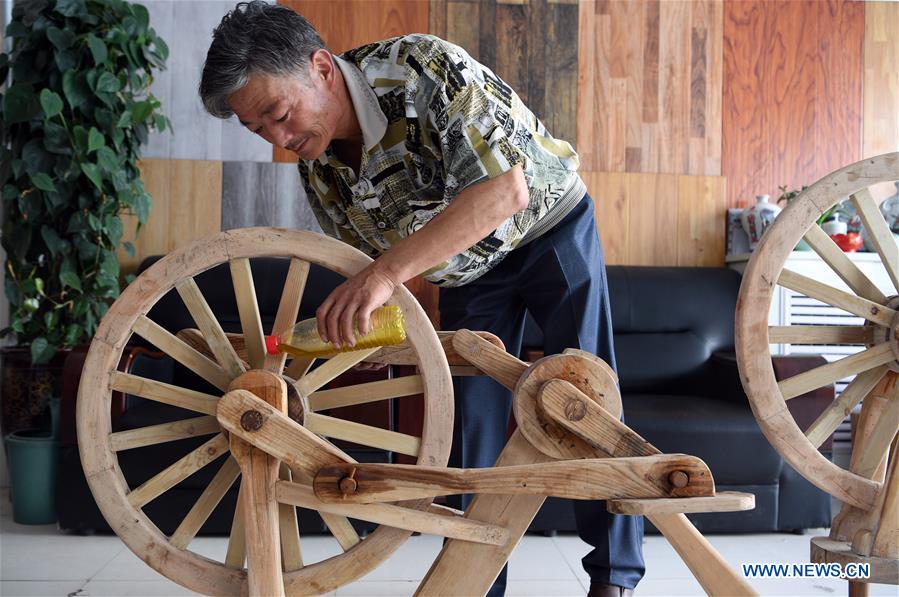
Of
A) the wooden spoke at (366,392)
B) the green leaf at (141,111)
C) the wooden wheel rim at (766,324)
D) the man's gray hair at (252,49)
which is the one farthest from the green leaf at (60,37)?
the wooden wheel rim at (766,324)

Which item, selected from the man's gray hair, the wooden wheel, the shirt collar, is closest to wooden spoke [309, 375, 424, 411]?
the wooden wheel

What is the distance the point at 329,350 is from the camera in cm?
132

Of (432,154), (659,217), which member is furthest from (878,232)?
(659,217)

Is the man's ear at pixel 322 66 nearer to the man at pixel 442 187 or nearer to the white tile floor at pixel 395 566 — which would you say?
the man at pixel 442 187

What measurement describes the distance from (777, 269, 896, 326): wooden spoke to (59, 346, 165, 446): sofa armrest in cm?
212

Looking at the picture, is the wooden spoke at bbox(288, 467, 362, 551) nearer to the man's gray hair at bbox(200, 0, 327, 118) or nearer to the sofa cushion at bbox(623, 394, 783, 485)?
the man's gray hair at bbox(200, 0, 327, 118)

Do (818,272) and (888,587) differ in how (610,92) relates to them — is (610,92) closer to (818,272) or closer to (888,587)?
(818,272)

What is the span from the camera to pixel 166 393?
140cm

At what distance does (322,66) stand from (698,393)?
8.14 ft

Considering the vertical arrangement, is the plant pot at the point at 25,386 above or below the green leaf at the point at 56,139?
below

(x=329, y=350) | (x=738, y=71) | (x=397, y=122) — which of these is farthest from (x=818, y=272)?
(x=329, y=350)

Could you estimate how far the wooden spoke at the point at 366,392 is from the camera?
→ 1.40 meters

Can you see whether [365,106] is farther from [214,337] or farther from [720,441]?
[720,441]

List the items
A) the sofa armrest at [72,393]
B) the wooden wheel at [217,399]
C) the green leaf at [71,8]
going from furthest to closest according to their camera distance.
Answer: the green leaf at [71,8], the sofa armrest at [72,393], the wooden wheel at [217,399]
